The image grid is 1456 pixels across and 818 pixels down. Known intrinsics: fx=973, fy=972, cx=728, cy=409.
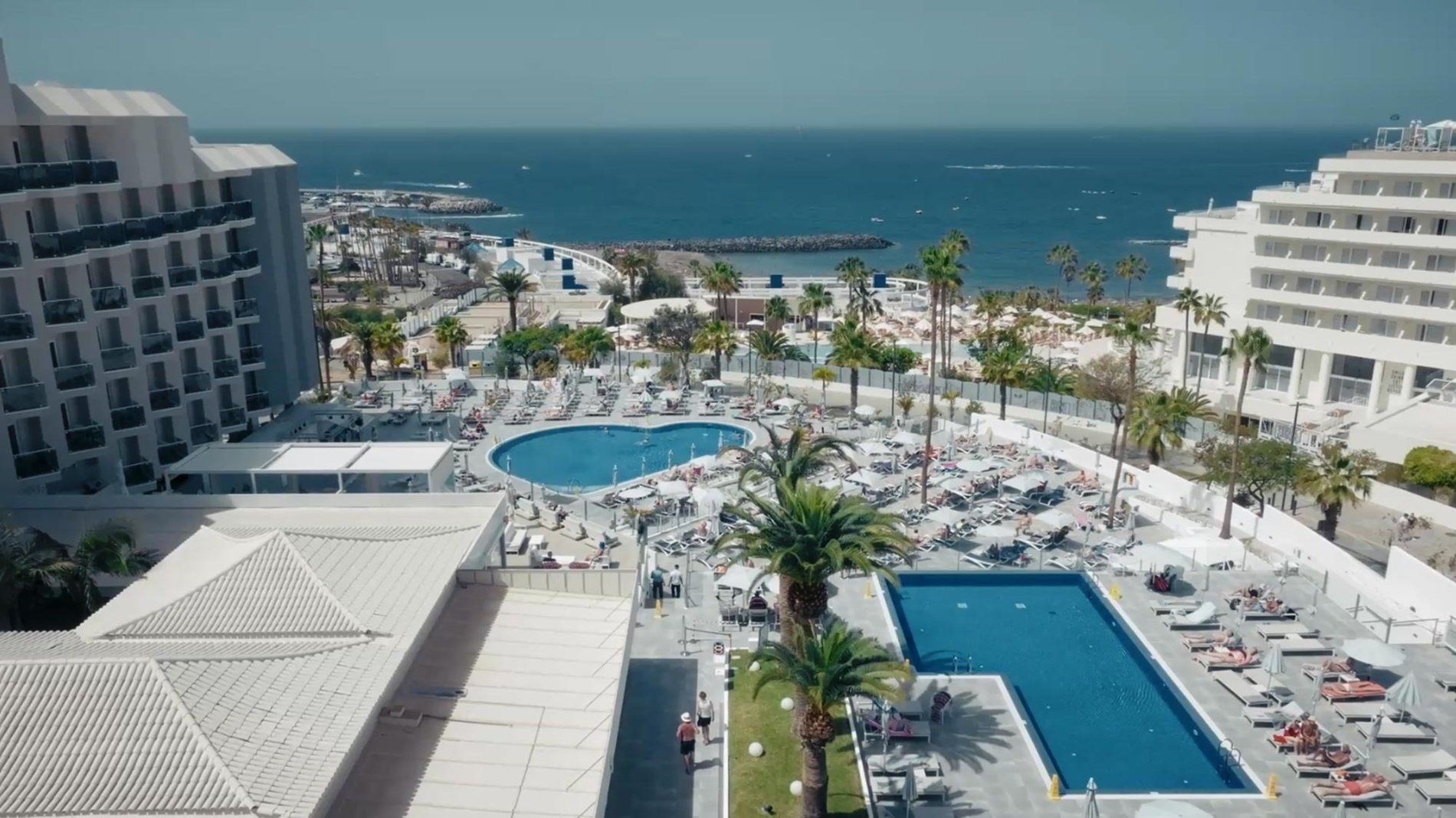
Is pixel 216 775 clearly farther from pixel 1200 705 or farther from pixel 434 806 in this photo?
pixel 1200 705

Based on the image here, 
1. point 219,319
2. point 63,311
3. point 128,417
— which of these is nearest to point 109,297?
point 63,311

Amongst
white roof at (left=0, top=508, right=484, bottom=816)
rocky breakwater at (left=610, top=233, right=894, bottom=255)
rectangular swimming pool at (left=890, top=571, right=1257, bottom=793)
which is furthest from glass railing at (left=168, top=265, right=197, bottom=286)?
rocky breakwater at (left=610, top=233, right=894, bottom=255)

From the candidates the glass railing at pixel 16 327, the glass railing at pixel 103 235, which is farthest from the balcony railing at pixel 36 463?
the glass railing at pixel 103 235

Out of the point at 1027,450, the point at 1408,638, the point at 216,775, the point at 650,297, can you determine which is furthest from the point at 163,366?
the point at 650,297

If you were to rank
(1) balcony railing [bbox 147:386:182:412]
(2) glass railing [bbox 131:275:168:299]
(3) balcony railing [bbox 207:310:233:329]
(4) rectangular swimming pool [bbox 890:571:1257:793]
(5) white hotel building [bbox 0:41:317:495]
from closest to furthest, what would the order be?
(4) rectangular swimming pool [bbox 890:571:1257:793]
(5) white hotel building [bbox 0:41:317:495]
(2) glass railing [bbox 131:275:168:299]
(1) balcony railing [bbox 147:386:182:412]
(3) balcony railing [bbox 207:310:233:329]

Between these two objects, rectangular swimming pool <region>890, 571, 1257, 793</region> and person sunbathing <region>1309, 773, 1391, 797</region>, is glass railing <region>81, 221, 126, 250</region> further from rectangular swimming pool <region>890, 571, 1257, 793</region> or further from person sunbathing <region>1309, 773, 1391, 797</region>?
person sunbathing <region>1309, 773, 1391, 797</region>
